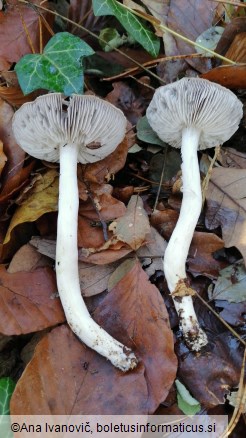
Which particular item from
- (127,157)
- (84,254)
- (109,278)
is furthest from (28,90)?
(109,278)

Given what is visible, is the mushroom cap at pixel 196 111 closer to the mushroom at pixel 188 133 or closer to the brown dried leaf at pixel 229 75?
the mushroom at pixel 188 133

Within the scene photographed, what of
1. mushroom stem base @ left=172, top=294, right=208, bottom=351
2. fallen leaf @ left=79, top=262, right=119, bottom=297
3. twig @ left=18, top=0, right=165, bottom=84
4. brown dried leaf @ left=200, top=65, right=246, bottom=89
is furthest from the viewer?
twig @ left=18, top=0, right=165, bottom=84

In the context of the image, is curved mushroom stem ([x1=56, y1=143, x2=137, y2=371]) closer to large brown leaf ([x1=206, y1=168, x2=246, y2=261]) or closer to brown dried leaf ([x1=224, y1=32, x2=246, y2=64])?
large brown leaf ([x1=206, y1=168, x2=246, y2=261])

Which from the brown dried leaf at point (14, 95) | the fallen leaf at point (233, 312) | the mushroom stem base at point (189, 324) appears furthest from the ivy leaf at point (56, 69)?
the fallen leaf at point (233, 312)

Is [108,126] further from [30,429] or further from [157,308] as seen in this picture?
[30,429]

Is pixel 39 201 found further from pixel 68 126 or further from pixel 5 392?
pixel 5 392

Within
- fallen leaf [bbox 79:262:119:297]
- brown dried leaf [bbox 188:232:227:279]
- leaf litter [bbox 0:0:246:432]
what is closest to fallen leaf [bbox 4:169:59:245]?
leaf litter [bbox 0:0:246:432]

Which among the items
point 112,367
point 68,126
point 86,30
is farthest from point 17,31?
point 112,367
